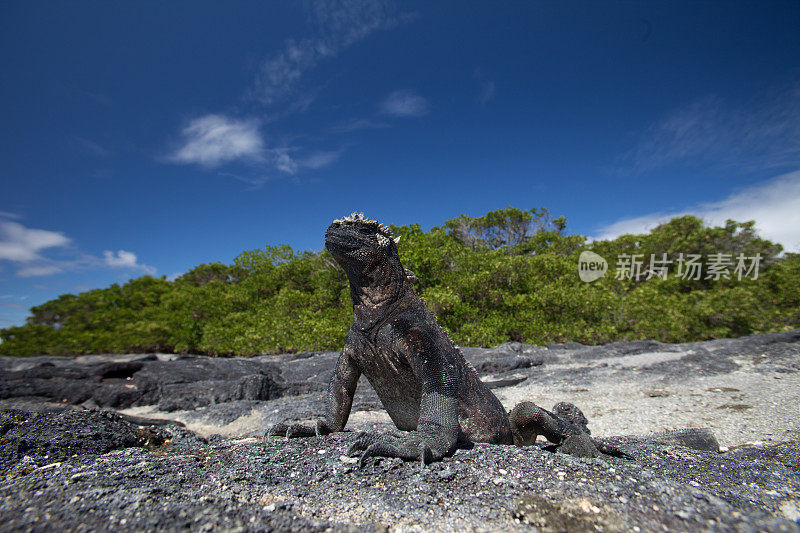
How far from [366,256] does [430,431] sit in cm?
138

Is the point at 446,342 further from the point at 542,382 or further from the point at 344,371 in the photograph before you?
the point at 542,382

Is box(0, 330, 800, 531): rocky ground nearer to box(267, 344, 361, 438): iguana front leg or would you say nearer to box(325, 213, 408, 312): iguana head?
box(267, 344, 361, 438): iguana front leg

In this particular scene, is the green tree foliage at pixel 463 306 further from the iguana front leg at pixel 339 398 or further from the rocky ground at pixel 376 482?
the iguana front leg at pixel 339 398

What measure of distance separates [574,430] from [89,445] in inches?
156

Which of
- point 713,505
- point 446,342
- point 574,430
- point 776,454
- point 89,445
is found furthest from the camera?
point 776,454

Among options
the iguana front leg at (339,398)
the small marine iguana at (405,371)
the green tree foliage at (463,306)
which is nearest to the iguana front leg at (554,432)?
the small marine iguana at (405,371)

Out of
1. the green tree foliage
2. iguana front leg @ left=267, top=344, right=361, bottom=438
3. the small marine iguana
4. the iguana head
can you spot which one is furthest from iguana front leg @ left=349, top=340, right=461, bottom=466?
the green tree foliage

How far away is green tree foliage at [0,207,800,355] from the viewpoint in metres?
14.0

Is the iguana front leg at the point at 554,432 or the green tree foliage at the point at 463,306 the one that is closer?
the iguana front leg at the point at 554,432

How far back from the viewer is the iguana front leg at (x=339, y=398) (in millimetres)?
3391

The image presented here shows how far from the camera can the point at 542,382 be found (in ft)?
28.6

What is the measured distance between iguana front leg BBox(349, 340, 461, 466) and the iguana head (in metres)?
0.65

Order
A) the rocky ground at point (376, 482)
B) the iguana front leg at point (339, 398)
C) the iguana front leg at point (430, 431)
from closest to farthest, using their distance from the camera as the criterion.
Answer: the rocky ground at point (376, 482)
the iguana front leg at point (430, 431)
the iguana front leg at point (339, 398)

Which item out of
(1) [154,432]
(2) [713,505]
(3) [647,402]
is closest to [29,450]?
(1) [154,432]
